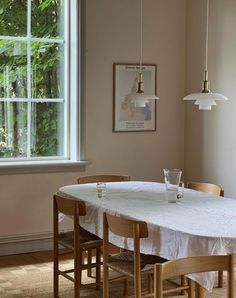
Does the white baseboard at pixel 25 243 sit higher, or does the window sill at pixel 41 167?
the window sill at pixel 41 167

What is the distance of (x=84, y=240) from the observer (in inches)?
163

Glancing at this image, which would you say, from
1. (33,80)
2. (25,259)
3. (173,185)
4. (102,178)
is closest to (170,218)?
(173,185)

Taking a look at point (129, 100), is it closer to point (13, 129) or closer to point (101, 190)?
point (13, 129)

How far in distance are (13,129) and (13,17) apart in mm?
998

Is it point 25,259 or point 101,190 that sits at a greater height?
point 101,190

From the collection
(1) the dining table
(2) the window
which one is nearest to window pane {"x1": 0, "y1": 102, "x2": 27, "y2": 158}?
(2) the window

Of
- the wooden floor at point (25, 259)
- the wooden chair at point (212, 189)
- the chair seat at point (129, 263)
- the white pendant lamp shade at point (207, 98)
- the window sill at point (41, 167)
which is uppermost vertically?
the white pendant lamp shade at point (207, 98)

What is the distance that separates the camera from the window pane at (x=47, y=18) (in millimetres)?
5449

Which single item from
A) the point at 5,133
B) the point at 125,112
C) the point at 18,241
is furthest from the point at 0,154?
the point at 125,112

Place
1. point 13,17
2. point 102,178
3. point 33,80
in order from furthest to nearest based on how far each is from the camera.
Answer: point 33,80, point 13,17, point 102,178

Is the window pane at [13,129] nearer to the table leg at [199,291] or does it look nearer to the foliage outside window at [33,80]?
the foliage outside window at [33,80]

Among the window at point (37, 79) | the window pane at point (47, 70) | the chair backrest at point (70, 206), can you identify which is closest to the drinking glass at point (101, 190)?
the chair backrest at point (70, 206)

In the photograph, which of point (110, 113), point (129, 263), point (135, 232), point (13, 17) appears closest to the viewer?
point (135, 232)

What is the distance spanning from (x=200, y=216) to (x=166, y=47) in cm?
276
